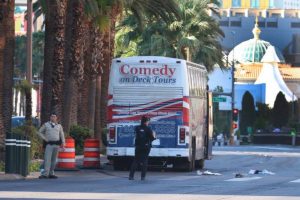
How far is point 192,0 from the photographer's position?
205 feet

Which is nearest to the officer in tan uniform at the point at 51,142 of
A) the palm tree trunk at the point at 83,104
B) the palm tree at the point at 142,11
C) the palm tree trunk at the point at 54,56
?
the palm tree trunk at the point at 54,56

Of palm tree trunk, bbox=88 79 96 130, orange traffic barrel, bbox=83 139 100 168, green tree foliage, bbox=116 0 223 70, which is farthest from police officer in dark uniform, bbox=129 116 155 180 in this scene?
green tree foliage, bbox=116 0 223 70

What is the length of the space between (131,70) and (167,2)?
10.7 metres

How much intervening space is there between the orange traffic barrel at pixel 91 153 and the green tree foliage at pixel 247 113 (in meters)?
95.8

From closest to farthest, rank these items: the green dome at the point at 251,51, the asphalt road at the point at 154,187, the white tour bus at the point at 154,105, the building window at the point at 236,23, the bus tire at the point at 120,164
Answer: the asphalt road at the point at 154,187 → the white tour bus at the point at 154,105 → the bus tire at the point at 120,164 → the green dome at the point at 251,51 → the building window at the point at 236,23

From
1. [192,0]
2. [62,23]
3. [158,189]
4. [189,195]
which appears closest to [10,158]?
[158,189]

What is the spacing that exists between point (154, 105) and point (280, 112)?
9700 cm

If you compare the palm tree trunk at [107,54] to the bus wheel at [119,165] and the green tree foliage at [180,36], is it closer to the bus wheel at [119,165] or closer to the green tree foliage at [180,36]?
the bus wheel at [119,165]

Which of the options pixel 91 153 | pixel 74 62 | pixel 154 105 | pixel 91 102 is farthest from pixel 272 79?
pixel 154 105

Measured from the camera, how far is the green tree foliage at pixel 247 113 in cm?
13062

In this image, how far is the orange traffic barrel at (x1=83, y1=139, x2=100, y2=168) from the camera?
113ft

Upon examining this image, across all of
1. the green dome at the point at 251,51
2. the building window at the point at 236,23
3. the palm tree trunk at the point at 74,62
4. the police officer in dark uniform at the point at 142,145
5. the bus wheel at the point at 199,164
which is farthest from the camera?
the building window at the point at 236,23

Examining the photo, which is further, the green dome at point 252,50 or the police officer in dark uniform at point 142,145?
the green dome at point 252,50

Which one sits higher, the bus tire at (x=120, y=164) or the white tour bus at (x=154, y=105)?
the white tour bus at (x=154, y=105)
